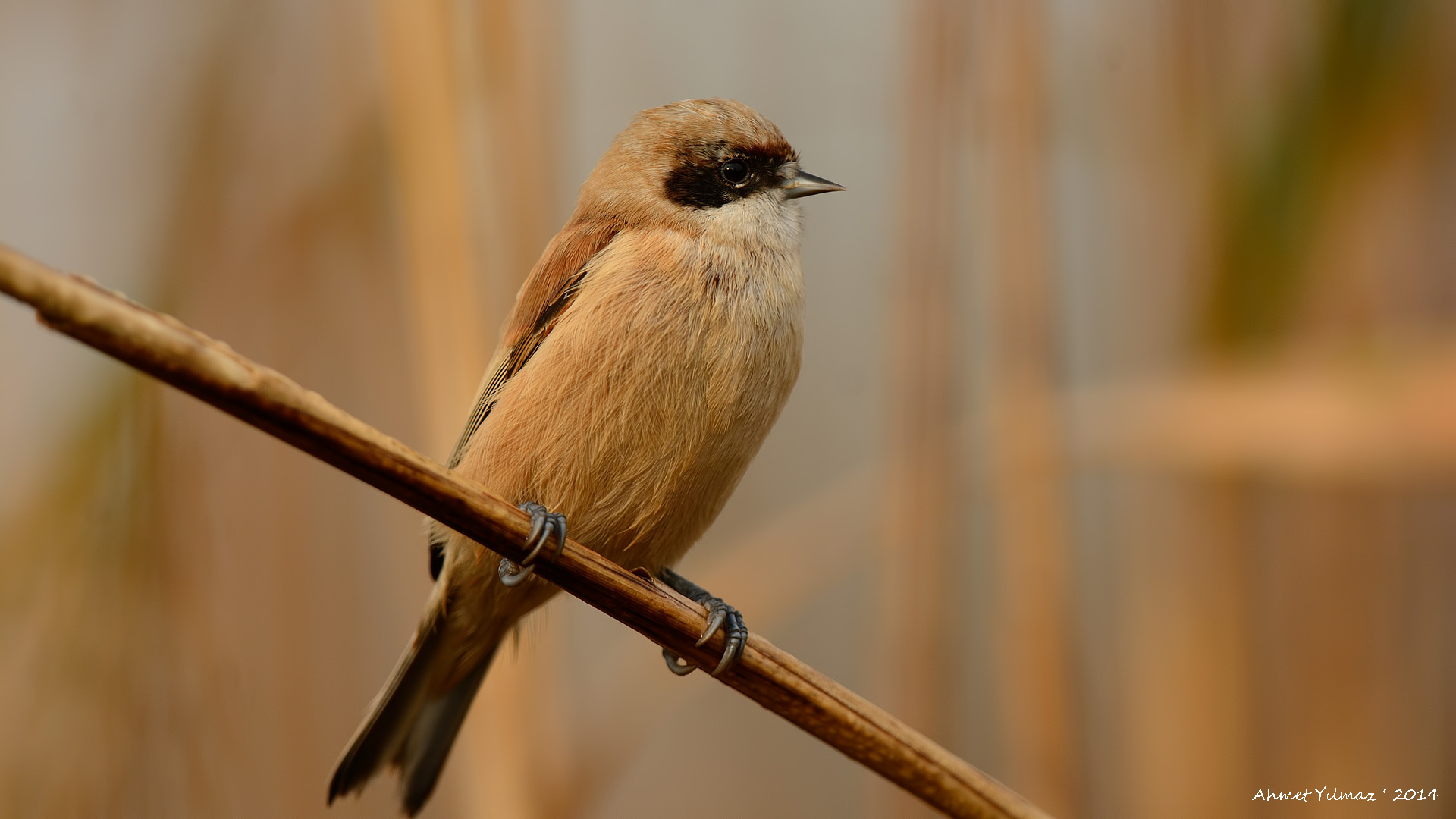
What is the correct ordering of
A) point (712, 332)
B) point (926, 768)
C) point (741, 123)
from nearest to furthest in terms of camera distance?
point (926, 768) < point (712, 332) < point (741, 123)

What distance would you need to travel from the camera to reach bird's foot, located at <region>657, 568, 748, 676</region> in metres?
1.49

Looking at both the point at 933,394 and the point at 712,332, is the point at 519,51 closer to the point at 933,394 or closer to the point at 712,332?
the point at 712,332

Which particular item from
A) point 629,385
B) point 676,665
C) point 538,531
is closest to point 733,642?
point 538,531

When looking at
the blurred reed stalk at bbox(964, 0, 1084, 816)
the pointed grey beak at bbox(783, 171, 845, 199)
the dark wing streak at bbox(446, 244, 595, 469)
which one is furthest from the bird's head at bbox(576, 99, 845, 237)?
the blurred reed stalk at bbox(964, 0, 1084, 816)

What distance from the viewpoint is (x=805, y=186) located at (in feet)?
6.57

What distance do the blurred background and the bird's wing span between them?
55 millimetres

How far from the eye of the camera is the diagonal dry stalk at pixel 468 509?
911 millimetres

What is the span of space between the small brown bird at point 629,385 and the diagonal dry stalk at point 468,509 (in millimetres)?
118

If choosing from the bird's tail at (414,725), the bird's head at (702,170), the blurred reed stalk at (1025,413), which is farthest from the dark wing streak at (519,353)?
the blurred reed stalk at (1025,413)

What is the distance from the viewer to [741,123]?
1.99 meters

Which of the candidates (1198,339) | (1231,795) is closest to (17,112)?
(1198,339)

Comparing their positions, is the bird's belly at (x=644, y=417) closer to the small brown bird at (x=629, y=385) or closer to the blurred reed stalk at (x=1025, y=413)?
the small brown bird at (x=629, y=385)

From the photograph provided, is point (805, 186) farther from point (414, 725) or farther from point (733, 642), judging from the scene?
point (414, 725)

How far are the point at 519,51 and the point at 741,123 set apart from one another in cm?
46
